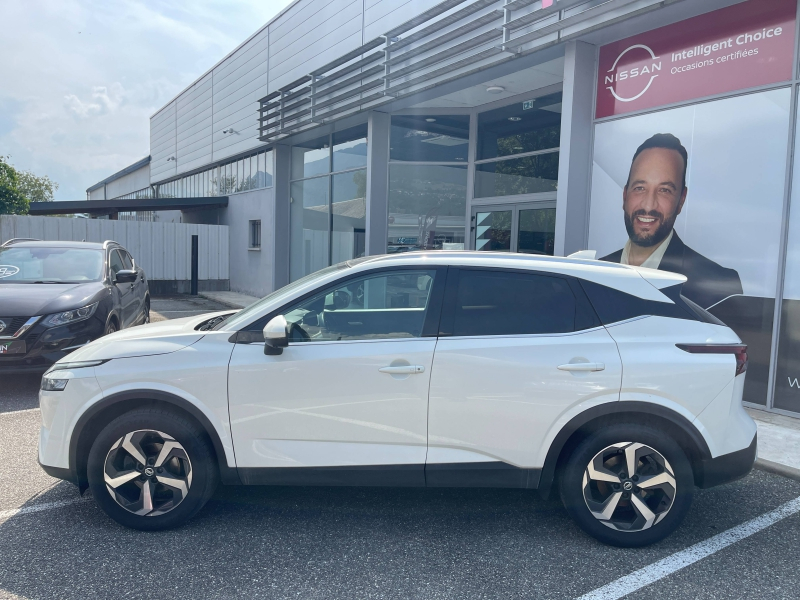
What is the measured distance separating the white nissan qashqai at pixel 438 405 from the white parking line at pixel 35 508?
48cm

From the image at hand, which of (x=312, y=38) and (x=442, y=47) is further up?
(x=312, y=38)

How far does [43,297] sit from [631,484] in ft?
20.5

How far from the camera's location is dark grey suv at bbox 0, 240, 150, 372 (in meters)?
6.16

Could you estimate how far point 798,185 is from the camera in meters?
5.82

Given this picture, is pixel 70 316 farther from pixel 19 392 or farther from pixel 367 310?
pixel 367 310

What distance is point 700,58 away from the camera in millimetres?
6574

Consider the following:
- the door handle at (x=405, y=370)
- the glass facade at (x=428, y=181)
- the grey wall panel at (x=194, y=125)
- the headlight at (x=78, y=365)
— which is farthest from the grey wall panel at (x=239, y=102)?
the door handle at (x=405, y=370)

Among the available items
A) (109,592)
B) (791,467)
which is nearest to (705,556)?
(791,467)

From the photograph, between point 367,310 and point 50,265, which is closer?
point 367,310

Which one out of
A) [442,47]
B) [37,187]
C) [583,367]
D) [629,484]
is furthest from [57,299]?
[37,187]

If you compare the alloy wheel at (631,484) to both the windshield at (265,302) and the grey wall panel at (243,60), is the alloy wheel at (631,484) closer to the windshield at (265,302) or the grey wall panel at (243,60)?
the windshield at (265,302)

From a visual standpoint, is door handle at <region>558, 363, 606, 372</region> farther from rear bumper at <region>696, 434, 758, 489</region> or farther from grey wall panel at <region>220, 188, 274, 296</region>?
grey wall panel at <region>220, 188, 274, 296</region>

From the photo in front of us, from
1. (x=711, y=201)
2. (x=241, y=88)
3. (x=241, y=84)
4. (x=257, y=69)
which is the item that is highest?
(x=257, y=69)

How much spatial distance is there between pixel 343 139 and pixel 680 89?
26.7 ft
